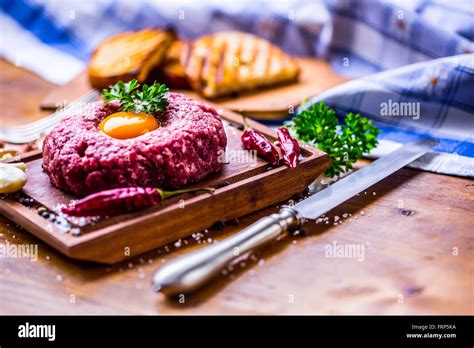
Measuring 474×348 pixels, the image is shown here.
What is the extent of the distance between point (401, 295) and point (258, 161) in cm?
90

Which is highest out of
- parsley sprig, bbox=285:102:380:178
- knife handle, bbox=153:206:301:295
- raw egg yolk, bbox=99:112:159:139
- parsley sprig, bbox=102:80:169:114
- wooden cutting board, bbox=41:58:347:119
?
parsley sprig, bbox=102:80:169:114

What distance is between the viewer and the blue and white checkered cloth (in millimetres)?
3557

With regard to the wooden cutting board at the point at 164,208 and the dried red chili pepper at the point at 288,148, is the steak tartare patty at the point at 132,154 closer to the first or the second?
the wooden cutting board at the point at 164,208

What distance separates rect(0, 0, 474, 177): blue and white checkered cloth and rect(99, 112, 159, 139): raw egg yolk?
4.05 feet

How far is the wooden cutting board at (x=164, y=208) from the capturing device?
2.37 metres

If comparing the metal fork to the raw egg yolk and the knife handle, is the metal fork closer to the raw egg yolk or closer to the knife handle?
the raw egg yolk

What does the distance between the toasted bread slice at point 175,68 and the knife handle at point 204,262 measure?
2.02m

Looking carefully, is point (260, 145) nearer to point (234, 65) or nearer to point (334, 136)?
point (334, 136)

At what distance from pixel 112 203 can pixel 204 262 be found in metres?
0.44

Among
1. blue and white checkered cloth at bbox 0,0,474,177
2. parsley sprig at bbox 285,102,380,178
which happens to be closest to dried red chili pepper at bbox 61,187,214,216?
parsley sprig at bbox 285,102,380,178

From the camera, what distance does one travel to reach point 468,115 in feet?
11.6
